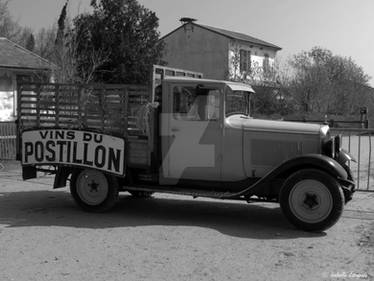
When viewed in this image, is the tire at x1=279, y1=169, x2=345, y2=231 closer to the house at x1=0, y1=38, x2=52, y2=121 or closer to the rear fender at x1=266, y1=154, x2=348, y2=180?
the rear fender at x1=266, y1=154, x2=348, y2=180

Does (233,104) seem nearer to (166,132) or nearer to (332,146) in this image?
(166,132)

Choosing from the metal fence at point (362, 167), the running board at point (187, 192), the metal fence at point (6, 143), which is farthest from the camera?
the metal fence at point (6, 143)

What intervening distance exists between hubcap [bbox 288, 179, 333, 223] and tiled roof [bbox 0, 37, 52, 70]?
44.7ft

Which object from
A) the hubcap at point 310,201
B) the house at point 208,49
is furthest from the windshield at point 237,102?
the house at point 208,49

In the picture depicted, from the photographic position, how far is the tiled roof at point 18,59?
18.5m

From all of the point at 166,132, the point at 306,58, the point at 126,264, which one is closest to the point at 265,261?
the point at 126,264

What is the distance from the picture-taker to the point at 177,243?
643 centimetres

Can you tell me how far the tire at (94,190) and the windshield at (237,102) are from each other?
2123mm

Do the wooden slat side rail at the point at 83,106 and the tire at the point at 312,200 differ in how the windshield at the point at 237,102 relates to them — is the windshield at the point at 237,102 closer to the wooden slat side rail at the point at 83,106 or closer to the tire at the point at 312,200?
the wooden slat side rail at the point at 83,106

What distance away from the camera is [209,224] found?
756 centimetres

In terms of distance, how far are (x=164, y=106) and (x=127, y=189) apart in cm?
149

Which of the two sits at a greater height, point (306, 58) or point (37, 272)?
point (306, 58)

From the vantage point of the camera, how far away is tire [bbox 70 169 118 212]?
823 centimetres

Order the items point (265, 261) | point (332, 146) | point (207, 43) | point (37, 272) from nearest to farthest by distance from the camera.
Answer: point (37, 272) < point (265, 261) < point (332, 146) < point (207, 43)
